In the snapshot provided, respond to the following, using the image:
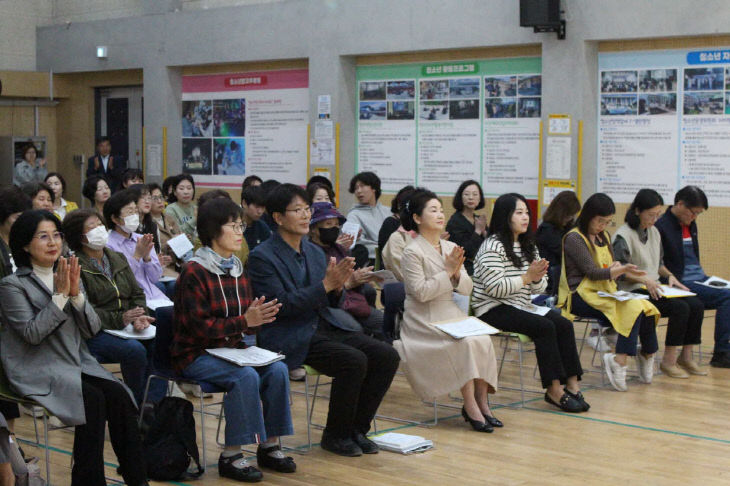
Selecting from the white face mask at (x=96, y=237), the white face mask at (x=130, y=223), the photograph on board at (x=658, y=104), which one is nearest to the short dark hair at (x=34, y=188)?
the white face mask at (x=130, y=223)

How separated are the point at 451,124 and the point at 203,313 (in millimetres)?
7536

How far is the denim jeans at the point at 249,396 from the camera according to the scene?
4.65m

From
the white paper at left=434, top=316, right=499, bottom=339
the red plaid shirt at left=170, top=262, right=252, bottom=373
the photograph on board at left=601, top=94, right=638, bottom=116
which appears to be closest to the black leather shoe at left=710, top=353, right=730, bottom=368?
the white paper at left=434, top=316, right=499, bottom=339

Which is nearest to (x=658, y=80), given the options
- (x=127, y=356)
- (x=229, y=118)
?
(x=229, y=118)

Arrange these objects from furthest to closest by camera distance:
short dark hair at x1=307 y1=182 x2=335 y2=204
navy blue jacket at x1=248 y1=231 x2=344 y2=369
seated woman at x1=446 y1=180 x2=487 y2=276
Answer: short dark hair at x1=307 y1=182 x2=335 y2=204, seated woman at x1=446 y1=180 x2=487 y2=276, navy blue jacket at x1=248 y1=231 x2=344 y2=369

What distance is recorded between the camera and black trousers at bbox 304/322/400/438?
5141mm

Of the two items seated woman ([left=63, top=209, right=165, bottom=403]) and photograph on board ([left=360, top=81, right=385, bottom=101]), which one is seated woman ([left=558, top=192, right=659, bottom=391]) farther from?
photograph on board ([left=360, top=81, right=385, bottom=101])

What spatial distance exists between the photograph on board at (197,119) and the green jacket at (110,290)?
885 centimetres

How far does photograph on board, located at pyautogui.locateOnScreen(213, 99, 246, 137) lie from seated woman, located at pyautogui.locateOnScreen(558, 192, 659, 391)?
7.89m

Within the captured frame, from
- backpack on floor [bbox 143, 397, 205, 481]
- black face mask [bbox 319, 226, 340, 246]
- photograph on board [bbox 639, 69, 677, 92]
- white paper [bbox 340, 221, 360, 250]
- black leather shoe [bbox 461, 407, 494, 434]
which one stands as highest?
photograph on board [bbox 639, 69, 677, 92]

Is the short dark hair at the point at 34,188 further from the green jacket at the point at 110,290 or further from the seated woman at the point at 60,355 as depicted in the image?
the seated woman at the point at 60,355

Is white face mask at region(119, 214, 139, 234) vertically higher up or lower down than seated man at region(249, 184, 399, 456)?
higher up

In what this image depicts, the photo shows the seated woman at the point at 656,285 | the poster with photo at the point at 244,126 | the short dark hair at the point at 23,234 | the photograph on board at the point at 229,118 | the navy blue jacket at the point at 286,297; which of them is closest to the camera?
the short dark hair at the point at 23,234

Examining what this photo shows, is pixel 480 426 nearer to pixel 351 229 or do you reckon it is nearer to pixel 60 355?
pixel 60 355
